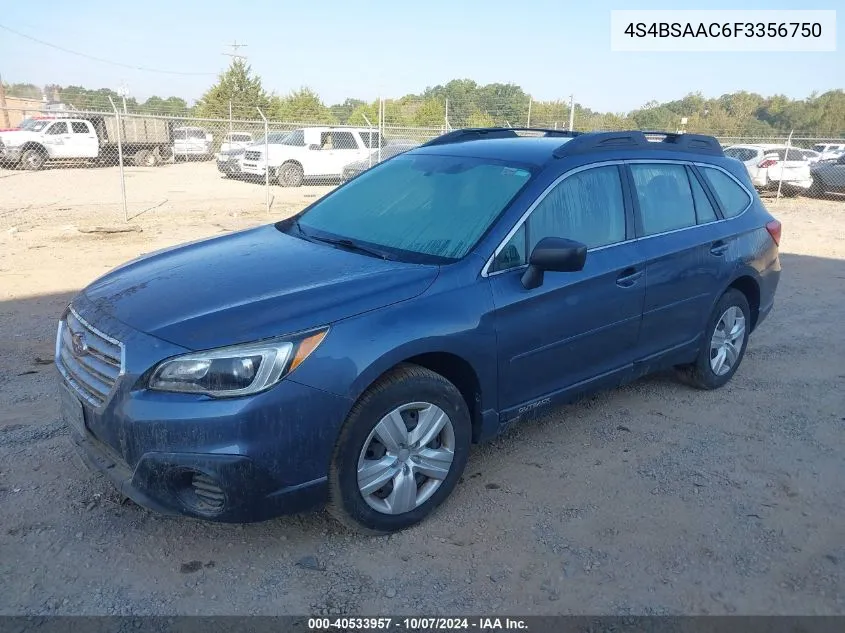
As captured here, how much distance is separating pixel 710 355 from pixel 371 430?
2.96 metres

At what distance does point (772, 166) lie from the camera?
739 inches

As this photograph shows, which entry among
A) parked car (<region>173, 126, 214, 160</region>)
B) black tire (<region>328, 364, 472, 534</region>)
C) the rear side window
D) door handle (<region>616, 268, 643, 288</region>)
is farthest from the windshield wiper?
parked car (<region>173, 126, 214, 160</region>)

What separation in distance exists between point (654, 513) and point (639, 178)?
6.46ft

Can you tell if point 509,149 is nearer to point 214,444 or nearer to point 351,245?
point 351,245

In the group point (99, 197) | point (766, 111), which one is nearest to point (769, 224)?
point (99, 197)

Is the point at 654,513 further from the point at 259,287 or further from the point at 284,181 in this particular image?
the point at 284,181

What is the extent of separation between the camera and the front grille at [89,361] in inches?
106

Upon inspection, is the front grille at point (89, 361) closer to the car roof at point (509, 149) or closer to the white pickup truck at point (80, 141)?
the car roof at point (509, 149)

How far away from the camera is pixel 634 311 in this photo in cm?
393

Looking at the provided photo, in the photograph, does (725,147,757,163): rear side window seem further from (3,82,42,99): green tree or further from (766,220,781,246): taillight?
(3,82,42,99): green tree

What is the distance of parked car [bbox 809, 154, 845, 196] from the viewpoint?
19016 millimetres

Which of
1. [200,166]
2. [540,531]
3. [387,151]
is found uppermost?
[387,151]

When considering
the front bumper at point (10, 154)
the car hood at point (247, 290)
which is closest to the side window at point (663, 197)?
the car hood at point (247, 290)

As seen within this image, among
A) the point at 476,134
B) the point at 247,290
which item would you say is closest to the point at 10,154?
the point at 476,134
